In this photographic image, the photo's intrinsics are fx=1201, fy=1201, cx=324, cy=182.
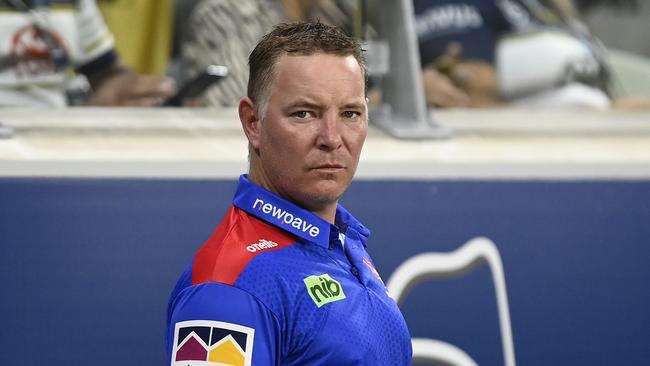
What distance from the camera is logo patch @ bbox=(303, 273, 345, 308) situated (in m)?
1.43

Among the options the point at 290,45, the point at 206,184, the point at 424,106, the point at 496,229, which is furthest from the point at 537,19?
the point at 290,45

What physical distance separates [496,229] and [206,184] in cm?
55

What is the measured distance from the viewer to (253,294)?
140 centimetres

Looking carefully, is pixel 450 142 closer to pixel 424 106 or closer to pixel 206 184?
pixel 424 106

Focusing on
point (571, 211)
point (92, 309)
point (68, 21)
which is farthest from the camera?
point (68, 21)

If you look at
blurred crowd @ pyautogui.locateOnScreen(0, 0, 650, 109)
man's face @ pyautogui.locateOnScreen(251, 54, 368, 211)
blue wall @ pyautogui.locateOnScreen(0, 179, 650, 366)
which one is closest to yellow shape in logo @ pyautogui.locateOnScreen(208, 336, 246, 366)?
man's face @ pyautogui.locateOnScreen(251, 54, 368, 211)

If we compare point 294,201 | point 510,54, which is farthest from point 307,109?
point 510,54

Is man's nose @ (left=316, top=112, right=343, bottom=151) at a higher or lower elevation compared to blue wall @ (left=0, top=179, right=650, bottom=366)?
higher

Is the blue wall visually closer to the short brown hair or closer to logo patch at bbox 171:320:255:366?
the short brown hair

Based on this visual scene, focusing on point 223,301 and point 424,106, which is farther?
point 424,106

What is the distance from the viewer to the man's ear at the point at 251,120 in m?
1.49

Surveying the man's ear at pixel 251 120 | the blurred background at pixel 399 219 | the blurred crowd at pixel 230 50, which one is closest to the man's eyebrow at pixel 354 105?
the man's ear at pixel 251 120

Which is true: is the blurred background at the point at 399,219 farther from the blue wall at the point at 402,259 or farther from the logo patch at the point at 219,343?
the logo patch at the point at 219,343

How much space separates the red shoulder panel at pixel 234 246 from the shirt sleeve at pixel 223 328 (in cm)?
2
